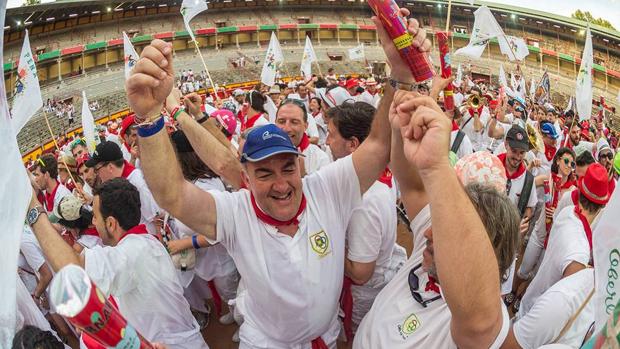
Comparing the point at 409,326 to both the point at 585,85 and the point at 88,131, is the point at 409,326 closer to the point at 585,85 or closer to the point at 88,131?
the point at 585,85

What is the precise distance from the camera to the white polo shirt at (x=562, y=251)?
8.98ft

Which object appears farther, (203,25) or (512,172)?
(203,25)

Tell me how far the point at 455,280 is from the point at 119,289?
1876 millimetres

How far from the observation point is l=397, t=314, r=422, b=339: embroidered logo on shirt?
1.75 metres

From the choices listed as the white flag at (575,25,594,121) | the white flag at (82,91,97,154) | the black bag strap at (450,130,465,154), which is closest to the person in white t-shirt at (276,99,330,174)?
the black bag strap at (450,130,465,154)

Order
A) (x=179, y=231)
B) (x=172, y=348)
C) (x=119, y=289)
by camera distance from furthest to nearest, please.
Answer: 1. (x=179, y=231)
2. (x=172, y=348)
3. (x=119, y=289)

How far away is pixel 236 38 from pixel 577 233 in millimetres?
41530

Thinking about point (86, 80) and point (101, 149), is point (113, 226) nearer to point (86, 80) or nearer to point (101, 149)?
point (101, 149)

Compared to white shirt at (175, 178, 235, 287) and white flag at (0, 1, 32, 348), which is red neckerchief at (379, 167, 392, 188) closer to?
white shirt at (175, 178, 235, 287)

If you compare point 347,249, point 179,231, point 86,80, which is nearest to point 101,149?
point 179,231

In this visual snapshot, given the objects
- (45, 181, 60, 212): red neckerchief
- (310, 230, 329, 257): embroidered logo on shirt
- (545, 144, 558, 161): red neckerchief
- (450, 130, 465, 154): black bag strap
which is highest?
(310, 230, 329, 257): embroidered logo on shirt

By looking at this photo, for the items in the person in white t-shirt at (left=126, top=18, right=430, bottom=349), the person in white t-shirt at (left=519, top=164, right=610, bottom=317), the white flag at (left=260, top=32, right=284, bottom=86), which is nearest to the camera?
the person in white t-shirt at (left=126, top=18, right=430, bottom=349)

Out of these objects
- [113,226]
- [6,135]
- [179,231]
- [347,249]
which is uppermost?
[6,135]

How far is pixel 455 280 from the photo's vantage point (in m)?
1.24
